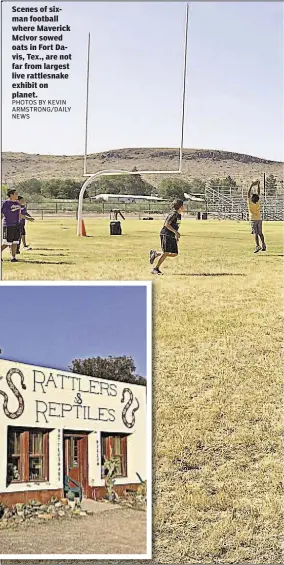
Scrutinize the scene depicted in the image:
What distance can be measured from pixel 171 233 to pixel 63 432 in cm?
90

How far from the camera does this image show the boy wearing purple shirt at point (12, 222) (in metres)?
2.68

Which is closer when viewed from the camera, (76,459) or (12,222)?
(76,459)

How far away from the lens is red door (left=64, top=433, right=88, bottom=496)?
2561mm

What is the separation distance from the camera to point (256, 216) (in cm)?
275

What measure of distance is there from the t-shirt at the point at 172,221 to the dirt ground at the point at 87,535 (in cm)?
110

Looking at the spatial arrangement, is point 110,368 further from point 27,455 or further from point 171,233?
point 171,233

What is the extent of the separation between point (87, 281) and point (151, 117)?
708 millimetres

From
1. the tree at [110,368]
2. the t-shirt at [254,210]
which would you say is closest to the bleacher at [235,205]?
the t-shirt at [254,210]

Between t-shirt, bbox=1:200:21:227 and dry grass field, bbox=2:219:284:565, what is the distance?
80 millimetres

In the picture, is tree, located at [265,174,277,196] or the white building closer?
the white building

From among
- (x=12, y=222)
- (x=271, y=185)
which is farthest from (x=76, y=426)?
(x=271, y=185)

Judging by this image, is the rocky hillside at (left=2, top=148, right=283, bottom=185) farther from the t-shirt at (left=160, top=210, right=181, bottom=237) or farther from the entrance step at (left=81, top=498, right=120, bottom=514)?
the entrance step at (left=81, top=498, right=120, bottom=514)

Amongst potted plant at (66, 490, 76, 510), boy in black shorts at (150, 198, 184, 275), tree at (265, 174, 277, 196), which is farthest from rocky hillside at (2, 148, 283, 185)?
potted plant at (66, 490, 76, 510)

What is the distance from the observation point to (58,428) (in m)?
2.57
